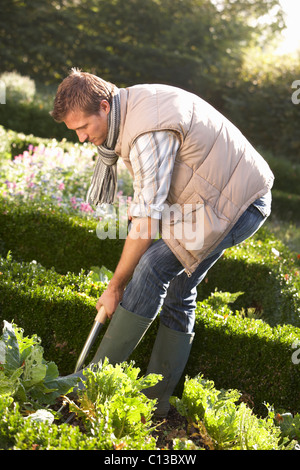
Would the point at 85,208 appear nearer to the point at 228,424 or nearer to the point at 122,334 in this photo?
the point at 122,334

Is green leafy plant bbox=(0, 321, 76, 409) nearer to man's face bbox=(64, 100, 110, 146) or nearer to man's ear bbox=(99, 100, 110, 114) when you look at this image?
man's face bbox=(64, 100, 110, 146)

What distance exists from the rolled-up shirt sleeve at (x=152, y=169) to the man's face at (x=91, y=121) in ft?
0.73

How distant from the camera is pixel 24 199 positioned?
17.7 feet

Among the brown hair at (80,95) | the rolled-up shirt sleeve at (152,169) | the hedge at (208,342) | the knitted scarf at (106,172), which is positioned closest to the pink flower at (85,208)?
the hedge at (208,342)

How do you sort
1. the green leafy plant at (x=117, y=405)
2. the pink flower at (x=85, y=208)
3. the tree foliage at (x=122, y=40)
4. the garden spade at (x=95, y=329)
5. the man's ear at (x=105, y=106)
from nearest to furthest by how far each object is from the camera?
the green leafy plant at (x=117, y=405) → the man's ear at (x=105, y=106) → the garden spade at (x=95, y=329) → the pink flower at (x=85, y=208) → the tree foliage at (x=122, y=40)

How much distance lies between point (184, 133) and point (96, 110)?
0.41 meters

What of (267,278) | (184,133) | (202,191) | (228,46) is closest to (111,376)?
(202,191)

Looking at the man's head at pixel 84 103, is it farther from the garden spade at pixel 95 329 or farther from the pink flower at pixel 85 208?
the pink flower at pixel 85 208

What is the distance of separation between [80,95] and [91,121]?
0.13m

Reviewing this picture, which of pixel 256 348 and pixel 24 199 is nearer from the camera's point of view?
pixel 256 348

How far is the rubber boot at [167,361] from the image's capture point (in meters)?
2.87

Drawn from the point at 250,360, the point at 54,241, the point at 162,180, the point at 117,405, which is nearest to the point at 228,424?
the point at 117,405

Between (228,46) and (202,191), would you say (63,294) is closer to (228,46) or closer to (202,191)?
(202,191)
